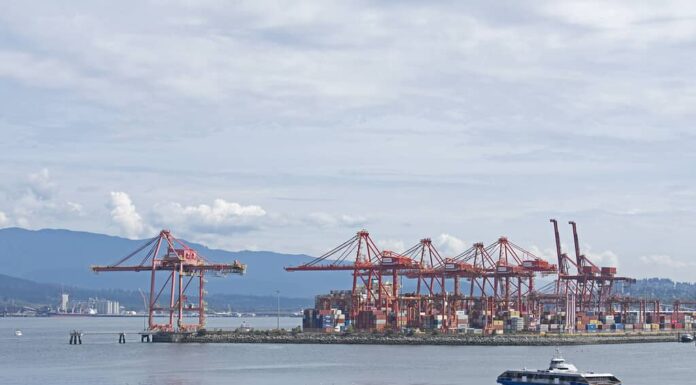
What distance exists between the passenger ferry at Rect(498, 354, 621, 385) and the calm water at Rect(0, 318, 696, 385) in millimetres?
3516

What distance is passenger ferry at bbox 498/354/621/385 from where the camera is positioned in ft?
198

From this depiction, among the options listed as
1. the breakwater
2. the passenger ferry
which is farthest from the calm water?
the breakwater

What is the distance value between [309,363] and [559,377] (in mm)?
25822

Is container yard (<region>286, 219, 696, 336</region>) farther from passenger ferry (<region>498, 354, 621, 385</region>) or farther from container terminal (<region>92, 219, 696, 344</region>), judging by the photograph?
passenger ferry (<region>498, 354, 621, 385</region>)

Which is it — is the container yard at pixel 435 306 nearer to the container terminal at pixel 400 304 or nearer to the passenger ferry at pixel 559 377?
the container terminal at pixel 400 304

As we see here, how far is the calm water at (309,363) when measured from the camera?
6894cm

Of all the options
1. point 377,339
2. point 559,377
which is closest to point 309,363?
point 559,377

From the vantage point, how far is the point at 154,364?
81.5 m

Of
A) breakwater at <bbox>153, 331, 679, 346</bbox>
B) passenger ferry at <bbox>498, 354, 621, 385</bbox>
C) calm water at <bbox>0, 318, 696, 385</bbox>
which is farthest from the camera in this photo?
breakwater at <bbox>153, 331, 679, 346</bbox>

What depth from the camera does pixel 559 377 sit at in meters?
61.0

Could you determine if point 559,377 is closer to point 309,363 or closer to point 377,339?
point 309,363

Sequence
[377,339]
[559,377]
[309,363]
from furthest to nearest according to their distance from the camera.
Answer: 1. [377,339]
2. [309,363]
3. [559,377]

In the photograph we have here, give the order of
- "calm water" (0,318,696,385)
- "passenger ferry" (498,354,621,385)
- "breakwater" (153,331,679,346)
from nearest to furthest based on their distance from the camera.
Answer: "passenger ferry" (498,354,621,385) < "calm water" (0,318,696,385) < "breakwater" (153,331,679,346)

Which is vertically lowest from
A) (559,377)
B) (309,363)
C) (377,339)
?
(309,363)
